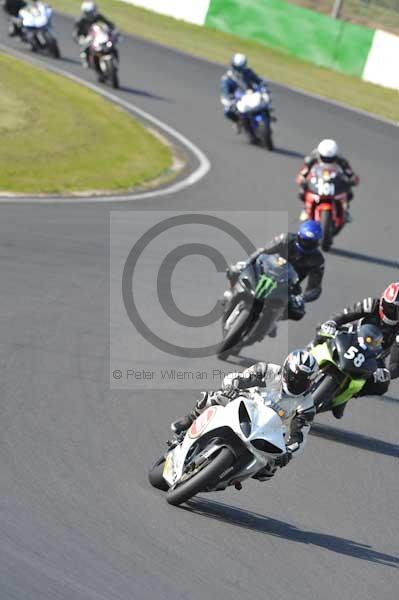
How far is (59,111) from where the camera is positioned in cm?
2383

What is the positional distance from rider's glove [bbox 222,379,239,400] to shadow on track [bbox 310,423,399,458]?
2.32 m

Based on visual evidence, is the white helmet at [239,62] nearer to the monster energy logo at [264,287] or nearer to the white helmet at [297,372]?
the monster energy logo at [264,287]

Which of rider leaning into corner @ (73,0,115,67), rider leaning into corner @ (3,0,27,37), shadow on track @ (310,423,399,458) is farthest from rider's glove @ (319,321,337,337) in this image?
rider leaning into corner @ (3,0,27,37)

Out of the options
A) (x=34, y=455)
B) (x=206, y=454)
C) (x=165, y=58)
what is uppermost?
(x=206, y=454)

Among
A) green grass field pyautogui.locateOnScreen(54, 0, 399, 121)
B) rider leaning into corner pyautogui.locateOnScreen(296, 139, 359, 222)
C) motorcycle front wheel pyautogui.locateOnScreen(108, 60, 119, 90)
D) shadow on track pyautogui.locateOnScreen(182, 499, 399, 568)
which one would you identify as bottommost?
green grass field pyautogui.locateOnScreen(54, 0, 399, 121)

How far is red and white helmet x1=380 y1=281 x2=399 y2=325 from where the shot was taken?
10812 mm

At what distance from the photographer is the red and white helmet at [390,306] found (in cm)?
1081

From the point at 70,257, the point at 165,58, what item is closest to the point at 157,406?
the point at 70,257

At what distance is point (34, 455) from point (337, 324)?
11.6 feet

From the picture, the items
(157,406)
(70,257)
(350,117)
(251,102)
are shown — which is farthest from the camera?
(350,117)

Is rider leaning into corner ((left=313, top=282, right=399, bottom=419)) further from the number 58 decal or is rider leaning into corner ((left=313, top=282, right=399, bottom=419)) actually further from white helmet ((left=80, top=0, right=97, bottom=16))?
white helmet ((left=80, top=0, right=97, bottom=16))

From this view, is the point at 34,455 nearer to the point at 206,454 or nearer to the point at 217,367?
the point at 206,454

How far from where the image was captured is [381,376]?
10.2 m

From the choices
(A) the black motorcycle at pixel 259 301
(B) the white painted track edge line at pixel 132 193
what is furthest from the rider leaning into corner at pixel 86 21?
(A) the black motorcycle at pixel 259 301
